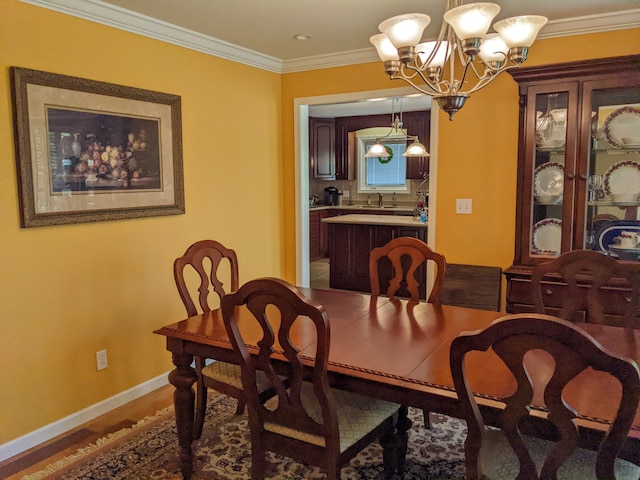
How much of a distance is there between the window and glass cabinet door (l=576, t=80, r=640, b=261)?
4.92 metres

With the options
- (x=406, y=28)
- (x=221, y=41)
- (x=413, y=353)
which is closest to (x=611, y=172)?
(x=406, y=28)

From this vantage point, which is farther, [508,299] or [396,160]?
[396,160]

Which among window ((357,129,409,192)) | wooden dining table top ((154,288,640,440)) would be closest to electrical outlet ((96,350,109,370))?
wooden dining table top ((154,288,640,440))

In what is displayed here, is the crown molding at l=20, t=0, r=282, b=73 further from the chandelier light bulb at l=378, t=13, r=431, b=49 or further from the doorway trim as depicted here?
the chandelier light bulb at l=378, t=13, r=431, b=49

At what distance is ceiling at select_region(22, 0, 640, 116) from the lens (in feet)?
8.93

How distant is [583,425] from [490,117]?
2527 millimetres

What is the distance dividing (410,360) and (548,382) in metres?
0.54

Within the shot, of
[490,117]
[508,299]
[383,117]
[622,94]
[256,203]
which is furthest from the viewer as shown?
[383,117]

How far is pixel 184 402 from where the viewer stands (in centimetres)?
216

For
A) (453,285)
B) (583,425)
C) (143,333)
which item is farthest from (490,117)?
(143,333)

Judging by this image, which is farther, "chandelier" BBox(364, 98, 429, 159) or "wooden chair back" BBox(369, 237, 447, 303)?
"chandelier" BBox(364, 98, 429, 159)

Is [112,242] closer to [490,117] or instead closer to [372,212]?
[490,117]

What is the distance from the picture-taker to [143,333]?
10.3 feet

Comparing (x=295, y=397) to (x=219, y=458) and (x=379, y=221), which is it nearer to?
(x=219, y=458)
